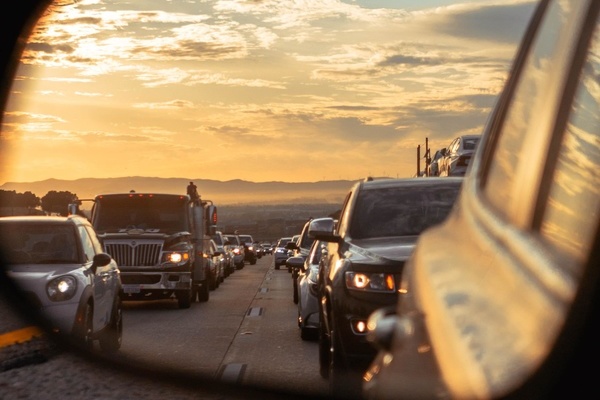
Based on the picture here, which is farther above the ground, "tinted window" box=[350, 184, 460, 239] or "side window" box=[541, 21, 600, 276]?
"side window" box=[541, 21, 600, 276]

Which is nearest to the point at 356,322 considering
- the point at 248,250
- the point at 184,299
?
the point at 184,299

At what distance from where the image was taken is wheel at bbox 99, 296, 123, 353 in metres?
11.8

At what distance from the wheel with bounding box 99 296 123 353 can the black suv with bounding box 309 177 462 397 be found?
16.2 feet

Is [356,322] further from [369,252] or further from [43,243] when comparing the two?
[43,243]

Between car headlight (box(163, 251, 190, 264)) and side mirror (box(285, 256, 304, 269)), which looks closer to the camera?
side mirror (box(285, 256, 304, 269))

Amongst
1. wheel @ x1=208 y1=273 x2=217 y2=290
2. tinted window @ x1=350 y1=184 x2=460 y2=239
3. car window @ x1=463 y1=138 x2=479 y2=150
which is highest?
tinted window @ x1=350 y1=184 x2=460 y2=239

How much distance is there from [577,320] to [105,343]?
1105 cm

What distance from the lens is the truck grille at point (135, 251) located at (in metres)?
22.0

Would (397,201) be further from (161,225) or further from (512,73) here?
(161,225)

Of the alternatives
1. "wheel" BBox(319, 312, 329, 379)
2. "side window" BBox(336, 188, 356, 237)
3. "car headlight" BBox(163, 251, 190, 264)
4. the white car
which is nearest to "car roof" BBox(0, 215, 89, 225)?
the white car

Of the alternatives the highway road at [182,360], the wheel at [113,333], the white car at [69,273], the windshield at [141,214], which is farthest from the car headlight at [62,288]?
the windshield at [141,214]

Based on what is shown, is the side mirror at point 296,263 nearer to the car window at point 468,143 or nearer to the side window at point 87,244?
the side window at point 87,244

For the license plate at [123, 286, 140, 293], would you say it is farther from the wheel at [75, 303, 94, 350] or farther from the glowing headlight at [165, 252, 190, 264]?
the wheel at [75, 303, 94, 350]

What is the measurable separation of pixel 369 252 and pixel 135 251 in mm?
15919
